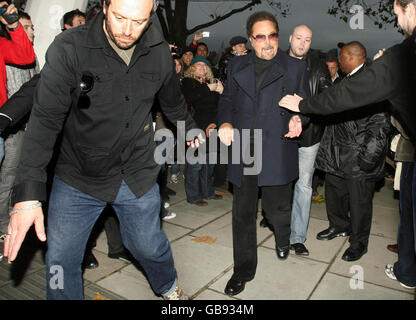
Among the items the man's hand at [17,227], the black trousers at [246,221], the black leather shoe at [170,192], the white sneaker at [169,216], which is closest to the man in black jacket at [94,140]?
the man's hand at [17,227]

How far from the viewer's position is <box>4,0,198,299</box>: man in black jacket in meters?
2.04

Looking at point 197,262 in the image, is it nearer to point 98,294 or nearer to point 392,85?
point 98,294

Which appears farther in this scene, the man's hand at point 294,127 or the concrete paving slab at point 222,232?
the concrete paving slab at point 222,232

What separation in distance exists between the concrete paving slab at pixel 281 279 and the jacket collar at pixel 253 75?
73.3 inches

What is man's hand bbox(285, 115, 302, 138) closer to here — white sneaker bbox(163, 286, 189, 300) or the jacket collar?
the jacket collar

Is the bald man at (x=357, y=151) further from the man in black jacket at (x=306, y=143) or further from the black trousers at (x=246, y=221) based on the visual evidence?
the black trousers at (x=246, y=221)

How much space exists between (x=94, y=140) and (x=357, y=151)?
3009 millimetres

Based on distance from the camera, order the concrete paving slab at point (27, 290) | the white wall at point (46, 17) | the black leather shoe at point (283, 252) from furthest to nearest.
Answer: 1. the white wall at point (46, 17)
2. the black leather shoe at point (283, 252)
3. the concrete paving slab at point (27, 290)

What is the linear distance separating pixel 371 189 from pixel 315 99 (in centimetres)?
180

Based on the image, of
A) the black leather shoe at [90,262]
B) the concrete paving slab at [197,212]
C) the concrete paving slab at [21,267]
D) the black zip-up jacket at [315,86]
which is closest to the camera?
the concrete paving slab at [21,267]

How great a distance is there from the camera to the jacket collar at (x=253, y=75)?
3.33 metres

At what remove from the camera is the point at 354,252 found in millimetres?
4164

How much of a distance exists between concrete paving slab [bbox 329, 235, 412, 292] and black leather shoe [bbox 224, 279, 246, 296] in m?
1.10

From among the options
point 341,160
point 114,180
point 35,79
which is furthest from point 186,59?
point 114,180
